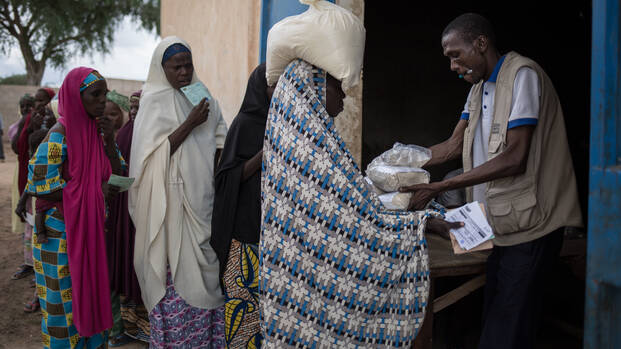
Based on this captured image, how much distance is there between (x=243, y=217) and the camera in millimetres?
2469

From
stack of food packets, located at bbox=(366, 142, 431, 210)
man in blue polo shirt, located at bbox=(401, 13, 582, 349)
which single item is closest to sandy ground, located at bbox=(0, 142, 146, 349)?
stack of food packets, located at bbox=(366, 142, 431, 210)

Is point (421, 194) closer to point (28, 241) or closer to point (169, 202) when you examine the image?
point (169, 202)

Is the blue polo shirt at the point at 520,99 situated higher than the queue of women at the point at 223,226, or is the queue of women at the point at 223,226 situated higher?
the blue polo shirt at the point at 520,99

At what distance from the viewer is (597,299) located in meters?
2.06

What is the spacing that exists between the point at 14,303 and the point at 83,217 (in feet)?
8.13

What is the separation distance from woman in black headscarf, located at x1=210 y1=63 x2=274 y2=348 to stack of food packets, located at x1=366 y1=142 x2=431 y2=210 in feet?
2.08

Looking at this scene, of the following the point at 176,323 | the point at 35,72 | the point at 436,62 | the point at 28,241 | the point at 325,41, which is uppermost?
the point at 35,72

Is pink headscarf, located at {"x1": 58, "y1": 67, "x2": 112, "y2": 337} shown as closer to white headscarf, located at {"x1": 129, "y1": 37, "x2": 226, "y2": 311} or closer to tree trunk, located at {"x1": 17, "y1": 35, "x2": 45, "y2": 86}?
white headscarf, located at {"x1": 129, "y1": 37, "x2": 226, "y2": 311}

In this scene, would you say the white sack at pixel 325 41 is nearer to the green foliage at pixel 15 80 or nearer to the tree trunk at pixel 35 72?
the tree trunk at pixel 35 72

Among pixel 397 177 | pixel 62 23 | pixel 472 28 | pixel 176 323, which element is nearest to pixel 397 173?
pixel 397 177

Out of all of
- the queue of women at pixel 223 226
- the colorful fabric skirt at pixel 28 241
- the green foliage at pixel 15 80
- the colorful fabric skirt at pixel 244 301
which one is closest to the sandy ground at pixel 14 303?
the colorful fabric skirt at pixel 28 241

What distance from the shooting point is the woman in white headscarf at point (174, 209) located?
277cm

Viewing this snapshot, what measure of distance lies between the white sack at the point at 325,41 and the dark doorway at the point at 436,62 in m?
5.85

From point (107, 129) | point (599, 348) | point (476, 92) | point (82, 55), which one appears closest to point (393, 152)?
point (476, 92)
